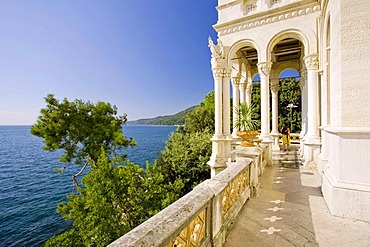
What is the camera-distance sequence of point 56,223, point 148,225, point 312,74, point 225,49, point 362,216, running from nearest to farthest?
point 148,225, point 362,216, point 312,74, point 225,49, point 56,223

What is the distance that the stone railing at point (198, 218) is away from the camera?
51.6 inches

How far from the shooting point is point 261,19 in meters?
8.04

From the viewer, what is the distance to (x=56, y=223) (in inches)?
533

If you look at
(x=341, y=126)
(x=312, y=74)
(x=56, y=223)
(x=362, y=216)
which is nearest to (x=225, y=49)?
(x=312, y=74)

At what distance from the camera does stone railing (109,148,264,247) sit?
4.30ft

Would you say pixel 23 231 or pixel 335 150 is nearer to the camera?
pixel 335 150

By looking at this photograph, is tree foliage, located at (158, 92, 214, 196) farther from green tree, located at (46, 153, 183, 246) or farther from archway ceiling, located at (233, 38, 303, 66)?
archway ceiling, located at (233, 38, 303, 66)

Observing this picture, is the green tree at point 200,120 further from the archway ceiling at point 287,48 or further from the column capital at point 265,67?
the column capital at point 265,67

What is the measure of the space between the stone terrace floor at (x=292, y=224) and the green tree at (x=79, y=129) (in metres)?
10.0

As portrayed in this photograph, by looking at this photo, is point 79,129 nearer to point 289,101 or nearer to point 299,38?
point 299,38

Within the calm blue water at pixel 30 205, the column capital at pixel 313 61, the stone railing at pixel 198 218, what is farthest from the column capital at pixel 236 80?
the calm blue water at pixel 30 205

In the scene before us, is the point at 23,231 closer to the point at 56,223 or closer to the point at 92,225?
the point at 56,223

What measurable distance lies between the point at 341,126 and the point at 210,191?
2.50 m

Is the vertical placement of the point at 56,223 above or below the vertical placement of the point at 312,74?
below
